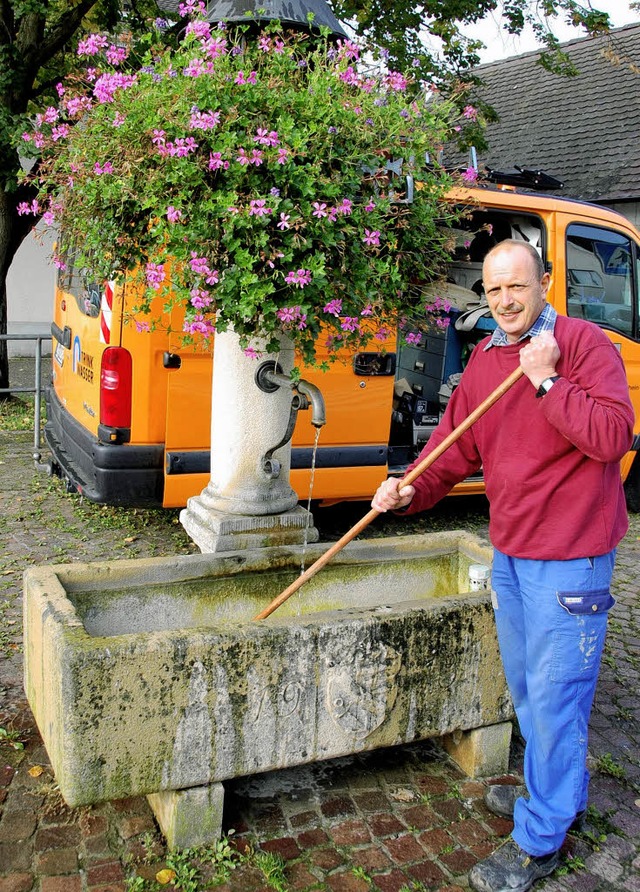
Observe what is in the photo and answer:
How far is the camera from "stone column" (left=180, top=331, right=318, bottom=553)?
3.71 metres

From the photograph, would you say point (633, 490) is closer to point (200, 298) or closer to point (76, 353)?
point (76, 353)

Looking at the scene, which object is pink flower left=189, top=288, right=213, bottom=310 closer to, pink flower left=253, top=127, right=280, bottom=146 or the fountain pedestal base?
pink flower left=253, top=127, right=280, bottom=146

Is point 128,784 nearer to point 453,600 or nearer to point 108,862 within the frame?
point 108,862

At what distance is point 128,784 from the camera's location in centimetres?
254

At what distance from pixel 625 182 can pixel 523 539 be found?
12055mm

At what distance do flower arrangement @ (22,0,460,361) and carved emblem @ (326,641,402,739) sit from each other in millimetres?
1117

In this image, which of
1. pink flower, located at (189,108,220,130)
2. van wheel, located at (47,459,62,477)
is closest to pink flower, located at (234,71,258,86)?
pink flower, located at (189,108,220,130)

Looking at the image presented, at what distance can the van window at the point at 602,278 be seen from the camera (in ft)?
20.0

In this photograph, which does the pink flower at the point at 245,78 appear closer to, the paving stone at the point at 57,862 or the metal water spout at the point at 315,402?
the metal water spout at the point at 315,402

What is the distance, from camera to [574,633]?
8.30 ft

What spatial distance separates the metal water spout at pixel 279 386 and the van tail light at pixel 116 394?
1485 mm

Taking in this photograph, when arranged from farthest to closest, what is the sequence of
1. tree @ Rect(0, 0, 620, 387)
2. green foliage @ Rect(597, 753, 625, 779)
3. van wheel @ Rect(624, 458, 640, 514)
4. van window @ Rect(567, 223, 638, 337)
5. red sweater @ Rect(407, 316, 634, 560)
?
tree @ Rect(0, 0, 620, 387)
van wheel @ Rect(624, 458, 640, 514)
van window @ Rect(567, 223, 638, 337)
green foliage @ Rect(597, 753, 625, 779)
red sweater @ Rect(407, 316, 634, 560)

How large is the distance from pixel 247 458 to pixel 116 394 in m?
1.48

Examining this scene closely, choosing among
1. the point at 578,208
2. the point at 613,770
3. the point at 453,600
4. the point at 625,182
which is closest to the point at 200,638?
the point at 453,600
